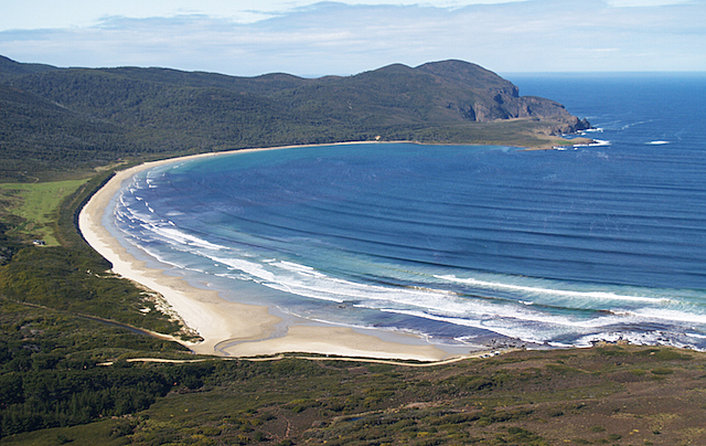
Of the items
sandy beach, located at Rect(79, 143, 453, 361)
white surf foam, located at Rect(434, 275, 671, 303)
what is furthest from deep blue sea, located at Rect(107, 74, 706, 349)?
sandy beach, located at Rect(79, 143, 453, 361)

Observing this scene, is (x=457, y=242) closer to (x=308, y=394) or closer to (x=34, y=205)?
(x=308, y=394)

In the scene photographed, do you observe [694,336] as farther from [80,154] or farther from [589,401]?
[80,154]

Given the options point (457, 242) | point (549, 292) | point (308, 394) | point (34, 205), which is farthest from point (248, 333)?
point (34, 205)

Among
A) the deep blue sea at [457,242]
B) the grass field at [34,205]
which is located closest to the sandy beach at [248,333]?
the deep blue sea at [457,242]

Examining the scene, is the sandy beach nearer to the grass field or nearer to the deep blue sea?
the deep blue sea

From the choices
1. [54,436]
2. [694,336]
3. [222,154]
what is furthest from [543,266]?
[222,154]

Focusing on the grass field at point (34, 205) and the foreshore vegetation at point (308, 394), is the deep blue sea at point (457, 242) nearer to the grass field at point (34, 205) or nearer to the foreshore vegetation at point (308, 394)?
the foreshore vegetation at point (308, 394)

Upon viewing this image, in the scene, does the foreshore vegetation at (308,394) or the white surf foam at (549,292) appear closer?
the foreshore vegetation at (308,394)
